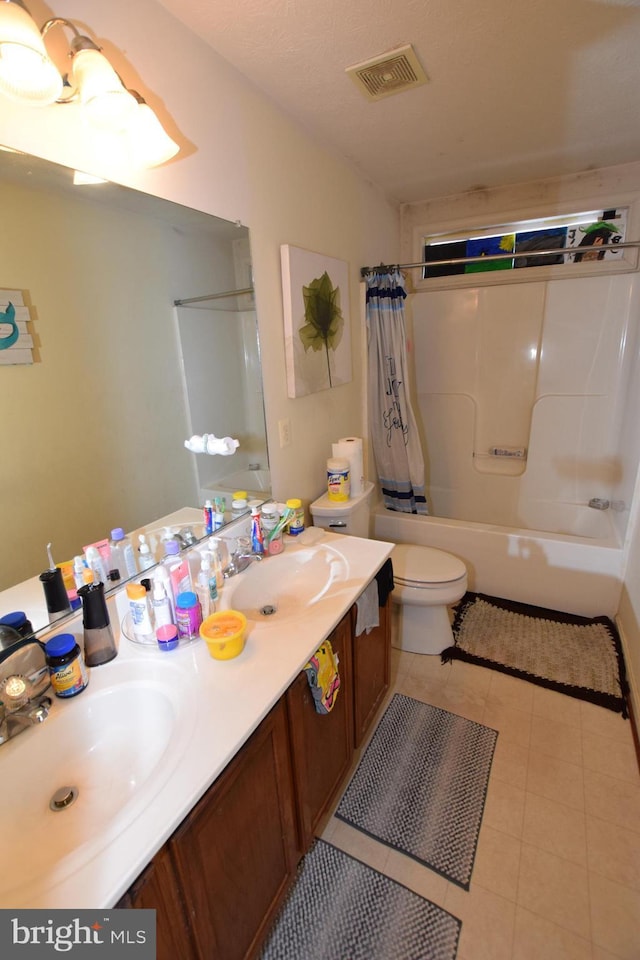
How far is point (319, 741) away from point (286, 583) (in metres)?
0.48

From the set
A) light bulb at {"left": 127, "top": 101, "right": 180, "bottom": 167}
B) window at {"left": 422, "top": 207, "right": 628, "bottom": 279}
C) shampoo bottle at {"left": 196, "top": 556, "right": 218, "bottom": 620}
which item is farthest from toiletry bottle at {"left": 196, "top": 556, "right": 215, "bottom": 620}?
window at {"left": 422, "top": 207, "right": 628, "bottom": 279}

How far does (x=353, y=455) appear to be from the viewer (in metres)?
2.04

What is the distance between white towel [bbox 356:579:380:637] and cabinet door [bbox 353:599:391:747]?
4cm

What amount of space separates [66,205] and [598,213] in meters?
2.76

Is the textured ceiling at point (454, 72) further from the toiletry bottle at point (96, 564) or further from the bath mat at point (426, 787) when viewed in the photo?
the bath mat at point (426, 787)

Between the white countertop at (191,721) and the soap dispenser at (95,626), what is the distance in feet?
0.09

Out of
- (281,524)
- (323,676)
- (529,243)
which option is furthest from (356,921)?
(529,243)

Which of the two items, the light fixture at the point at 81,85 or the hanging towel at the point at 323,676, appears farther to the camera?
the hanging towel at the point at 323,676

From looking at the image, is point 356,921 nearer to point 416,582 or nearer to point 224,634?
point 224,634

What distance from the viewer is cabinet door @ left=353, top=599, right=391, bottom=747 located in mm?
1447

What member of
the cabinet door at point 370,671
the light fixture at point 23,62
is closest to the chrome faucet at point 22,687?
the cabinet door at point 370,671

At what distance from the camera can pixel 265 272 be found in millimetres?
1585

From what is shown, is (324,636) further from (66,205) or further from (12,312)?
(66,205)
